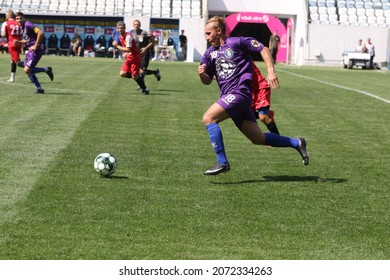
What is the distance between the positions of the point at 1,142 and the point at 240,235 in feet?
19.6

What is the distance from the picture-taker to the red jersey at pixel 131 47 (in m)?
22.6

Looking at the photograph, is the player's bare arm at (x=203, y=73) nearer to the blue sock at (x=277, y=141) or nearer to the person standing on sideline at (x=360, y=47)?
the blue sock at (x=277, y=141)

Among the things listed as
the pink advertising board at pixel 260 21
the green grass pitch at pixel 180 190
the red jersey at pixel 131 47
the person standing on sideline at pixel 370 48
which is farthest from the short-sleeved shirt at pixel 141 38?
the pink advertising board at pixel 260 21

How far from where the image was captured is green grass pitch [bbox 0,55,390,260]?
6895 mm

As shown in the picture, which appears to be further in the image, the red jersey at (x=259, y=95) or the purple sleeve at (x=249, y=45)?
the red jersey at (x=259, y=95)

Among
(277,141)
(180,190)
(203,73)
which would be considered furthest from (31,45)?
(180,190)

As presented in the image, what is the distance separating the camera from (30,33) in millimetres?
22203

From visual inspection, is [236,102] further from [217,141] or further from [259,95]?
[259,95]

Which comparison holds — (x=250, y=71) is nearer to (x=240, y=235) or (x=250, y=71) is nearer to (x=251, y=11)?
(x=240, y=235)

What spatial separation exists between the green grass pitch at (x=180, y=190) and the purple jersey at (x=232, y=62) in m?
1.07

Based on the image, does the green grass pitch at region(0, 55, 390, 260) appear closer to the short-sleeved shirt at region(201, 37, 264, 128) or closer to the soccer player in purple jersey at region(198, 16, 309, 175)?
the soccer player in purple jersey at region(198, 16, 309, 175)

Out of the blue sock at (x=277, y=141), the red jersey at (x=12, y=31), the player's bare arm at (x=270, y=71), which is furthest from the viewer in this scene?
the red jersey at (x=12, y=31)

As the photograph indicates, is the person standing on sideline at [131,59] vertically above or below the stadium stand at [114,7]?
below

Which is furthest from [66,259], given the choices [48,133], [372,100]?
[372,100]
